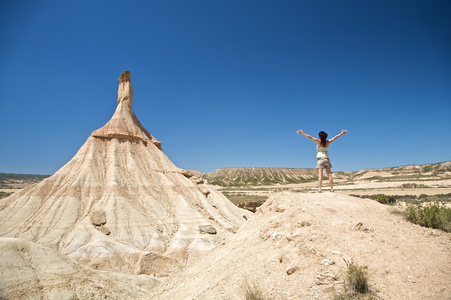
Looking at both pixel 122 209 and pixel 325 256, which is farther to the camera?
pixel 122 209

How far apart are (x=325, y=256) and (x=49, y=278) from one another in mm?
11519

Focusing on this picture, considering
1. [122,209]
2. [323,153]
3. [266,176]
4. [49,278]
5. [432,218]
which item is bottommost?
[49,278]

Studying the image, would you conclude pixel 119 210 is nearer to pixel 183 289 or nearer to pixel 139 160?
pixel 139 160

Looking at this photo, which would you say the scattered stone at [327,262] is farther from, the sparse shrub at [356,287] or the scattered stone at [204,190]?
the scattered stone at [204,190]

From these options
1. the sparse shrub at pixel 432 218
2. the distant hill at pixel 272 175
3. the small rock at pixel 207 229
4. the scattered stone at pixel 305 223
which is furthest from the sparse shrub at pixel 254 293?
the distant hill at pixel 272 175

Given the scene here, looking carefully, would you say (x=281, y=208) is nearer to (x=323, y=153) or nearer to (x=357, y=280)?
(x=323, y=153)

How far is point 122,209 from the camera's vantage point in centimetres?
2373

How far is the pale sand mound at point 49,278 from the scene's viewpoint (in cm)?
1002

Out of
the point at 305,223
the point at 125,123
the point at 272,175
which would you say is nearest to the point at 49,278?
the point at 305,223

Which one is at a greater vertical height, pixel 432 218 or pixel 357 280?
pixel 432 218

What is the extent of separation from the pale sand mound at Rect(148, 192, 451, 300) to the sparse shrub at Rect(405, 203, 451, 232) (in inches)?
10.0

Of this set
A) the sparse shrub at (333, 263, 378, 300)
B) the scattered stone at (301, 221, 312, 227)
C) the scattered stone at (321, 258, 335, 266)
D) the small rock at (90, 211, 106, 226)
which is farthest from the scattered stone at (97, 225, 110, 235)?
the sparse shrub at (333, 263, 378, 300)

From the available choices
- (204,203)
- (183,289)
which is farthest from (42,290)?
(204,203)

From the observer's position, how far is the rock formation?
1925 centimetres
